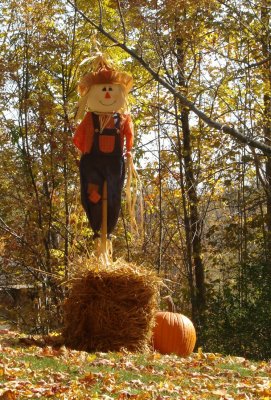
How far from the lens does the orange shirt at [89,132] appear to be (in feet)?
22.6

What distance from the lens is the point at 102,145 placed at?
22.5ft

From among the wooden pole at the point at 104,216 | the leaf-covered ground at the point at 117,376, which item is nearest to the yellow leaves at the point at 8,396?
the leaf-covered ground at the point at 117,376

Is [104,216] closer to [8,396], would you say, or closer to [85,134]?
[85,134]

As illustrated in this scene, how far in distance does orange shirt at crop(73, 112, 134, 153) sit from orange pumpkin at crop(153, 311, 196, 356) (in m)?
1.94

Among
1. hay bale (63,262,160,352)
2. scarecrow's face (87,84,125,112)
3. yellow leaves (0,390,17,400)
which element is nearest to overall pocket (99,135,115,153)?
scarecrow's face (87,84,125,112)

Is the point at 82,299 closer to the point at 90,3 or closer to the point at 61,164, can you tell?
the point at 61,164

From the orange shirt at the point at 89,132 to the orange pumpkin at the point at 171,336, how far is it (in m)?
1.94

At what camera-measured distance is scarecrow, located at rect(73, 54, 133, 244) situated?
22.5 ft

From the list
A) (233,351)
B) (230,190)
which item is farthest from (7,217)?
(233,351)

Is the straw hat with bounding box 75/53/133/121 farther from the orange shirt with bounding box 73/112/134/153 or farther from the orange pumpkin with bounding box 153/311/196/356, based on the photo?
the orange pumpkin with bounding box 153/311/196/356

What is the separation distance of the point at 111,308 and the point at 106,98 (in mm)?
2213

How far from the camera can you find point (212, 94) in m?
11.0

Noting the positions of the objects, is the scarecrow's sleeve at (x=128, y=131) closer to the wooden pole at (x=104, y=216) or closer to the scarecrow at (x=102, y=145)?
the scarecrow at (x=102, y=145)

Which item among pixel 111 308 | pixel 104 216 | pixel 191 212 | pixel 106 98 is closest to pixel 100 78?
pixel 106 98
